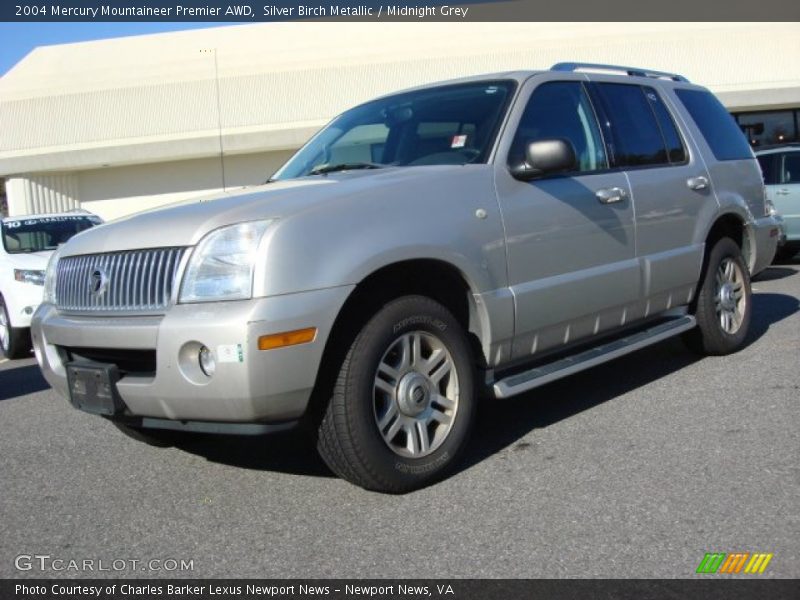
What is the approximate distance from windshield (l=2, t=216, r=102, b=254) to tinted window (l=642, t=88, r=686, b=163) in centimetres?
707

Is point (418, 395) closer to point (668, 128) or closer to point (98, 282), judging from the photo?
point (98, 282)

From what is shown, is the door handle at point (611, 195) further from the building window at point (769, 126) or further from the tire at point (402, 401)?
the building window at point (769, 126)

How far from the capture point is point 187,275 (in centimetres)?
371

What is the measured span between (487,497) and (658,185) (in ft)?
8.51

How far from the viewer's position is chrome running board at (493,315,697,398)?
4.50m

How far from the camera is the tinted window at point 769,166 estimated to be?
1302 centimetres

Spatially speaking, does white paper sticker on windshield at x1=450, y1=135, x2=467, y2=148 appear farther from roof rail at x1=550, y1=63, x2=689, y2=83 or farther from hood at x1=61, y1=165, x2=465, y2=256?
roof rail at x1=550, y1=63, x2=689, y2=83

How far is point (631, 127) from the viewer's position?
569 cm

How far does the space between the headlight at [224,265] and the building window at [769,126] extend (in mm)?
23432

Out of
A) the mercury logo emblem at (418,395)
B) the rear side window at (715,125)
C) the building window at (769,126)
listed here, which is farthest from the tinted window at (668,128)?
the building window at (769,126)

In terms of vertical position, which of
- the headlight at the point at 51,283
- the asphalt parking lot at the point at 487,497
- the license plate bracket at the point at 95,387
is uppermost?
the headlight at the point at 51,283

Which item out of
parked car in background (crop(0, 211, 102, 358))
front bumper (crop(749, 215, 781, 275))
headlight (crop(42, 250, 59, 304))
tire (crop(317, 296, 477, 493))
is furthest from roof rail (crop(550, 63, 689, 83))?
parked car in background (crop(0, 211, 102, 358))
